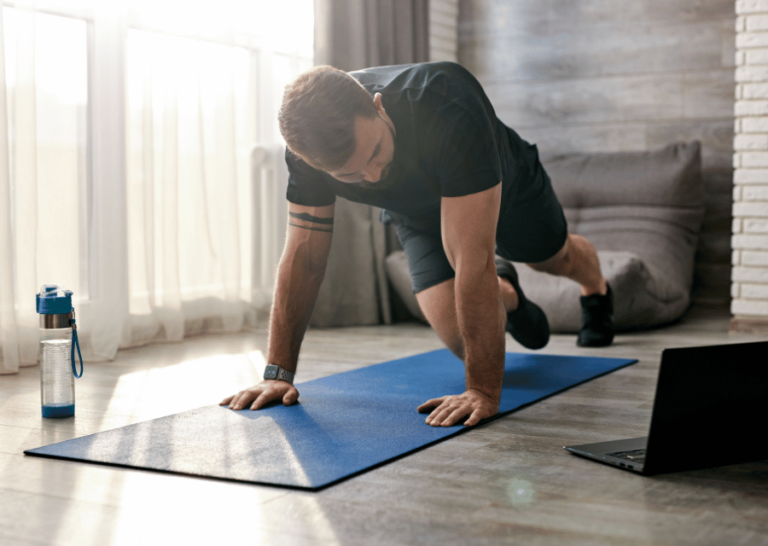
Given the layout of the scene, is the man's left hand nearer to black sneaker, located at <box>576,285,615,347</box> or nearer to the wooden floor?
the wooden floor

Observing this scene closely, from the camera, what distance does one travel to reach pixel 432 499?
125 cm

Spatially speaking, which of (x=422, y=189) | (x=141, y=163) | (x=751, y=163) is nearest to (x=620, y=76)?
(x=751, y=163)

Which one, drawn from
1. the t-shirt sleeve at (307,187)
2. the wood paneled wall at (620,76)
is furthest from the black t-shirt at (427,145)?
the wood paneled wall at (620,76)

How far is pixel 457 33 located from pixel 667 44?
1.12 meters

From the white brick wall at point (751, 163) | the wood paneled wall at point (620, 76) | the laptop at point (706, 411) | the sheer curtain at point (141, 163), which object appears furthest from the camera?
the wood paneled wall at point (620, 76)

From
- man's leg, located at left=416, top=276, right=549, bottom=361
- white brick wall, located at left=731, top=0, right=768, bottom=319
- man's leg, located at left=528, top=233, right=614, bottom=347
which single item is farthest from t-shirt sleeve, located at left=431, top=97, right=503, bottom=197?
white brick wall, located at left=731, top=0, right=768, bottom=319

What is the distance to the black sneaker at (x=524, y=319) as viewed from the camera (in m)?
2.41

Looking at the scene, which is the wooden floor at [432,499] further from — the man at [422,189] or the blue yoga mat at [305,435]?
the man at [422,189]

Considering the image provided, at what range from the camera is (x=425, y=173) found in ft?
5.70

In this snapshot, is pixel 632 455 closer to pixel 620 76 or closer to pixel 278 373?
pixel 278 373

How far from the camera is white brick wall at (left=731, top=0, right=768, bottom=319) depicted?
3.18 metres

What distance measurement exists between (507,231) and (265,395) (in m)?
0.81

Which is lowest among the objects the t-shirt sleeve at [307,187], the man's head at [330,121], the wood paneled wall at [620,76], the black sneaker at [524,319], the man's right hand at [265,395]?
the man's right hand at [265,395]

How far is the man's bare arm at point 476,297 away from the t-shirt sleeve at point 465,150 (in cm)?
2
